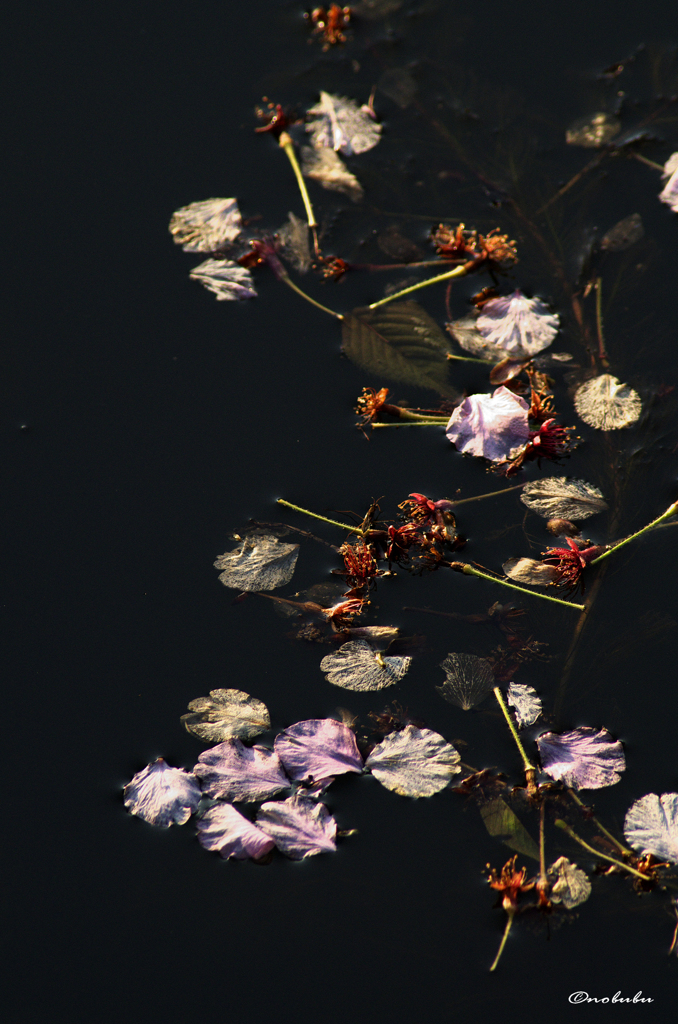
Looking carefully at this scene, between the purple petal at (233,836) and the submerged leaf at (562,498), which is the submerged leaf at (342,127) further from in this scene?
the purple petal at (233,836)

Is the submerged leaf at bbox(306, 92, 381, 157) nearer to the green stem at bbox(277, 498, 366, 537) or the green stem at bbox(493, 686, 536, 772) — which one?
the green stem at bbox(277, 498, 366, 537)

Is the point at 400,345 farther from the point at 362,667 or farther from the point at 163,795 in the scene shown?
the point at 163,795

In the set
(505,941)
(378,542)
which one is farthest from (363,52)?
(505,941)

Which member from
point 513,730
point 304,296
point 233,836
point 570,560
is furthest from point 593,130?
point 233,836

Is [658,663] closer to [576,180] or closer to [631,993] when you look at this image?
[631,993]

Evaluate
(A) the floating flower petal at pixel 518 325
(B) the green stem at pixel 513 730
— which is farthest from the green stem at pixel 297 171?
(B) the green stem at pixel 513 730
